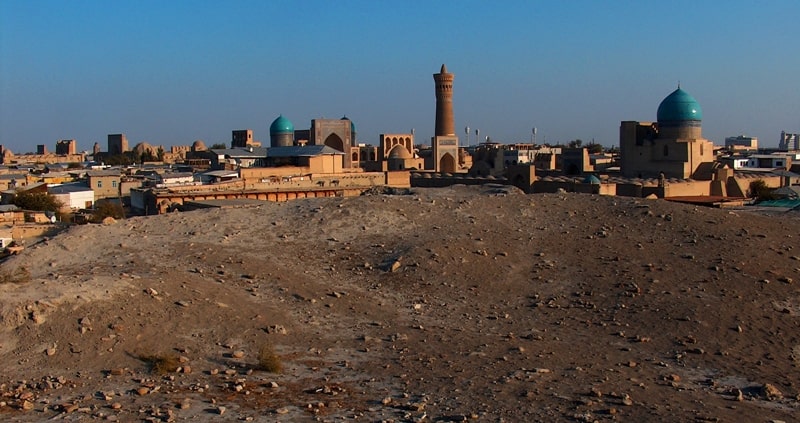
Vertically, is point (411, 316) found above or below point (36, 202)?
below

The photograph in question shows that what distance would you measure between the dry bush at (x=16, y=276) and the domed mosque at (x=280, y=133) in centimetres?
3715

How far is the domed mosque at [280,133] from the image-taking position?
48156 mm

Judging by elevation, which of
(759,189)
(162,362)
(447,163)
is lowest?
(162,362)

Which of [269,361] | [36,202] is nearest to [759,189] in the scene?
[36,202]

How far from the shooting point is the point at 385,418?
733 centimetres

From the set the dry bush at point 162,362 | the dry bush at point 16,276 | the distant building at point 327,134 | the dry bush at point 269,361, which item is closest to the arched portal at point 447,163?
the distant building at point 327,134

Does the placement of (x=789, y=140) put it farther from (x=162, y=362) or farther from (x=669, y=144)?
(x=162, y=362)

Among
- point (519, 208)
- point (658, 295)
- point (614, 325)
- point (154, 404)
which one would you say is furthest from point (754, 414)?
point (519, 208)

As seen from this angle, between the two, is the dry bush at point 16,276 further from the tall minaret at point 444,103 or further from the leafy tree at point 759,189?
the tall minaret at point 444,103

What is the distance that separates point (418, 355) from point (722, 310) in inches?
146

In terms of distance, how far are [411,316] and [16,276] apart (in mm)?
4481

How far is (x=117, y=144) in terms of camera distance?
7462 cm

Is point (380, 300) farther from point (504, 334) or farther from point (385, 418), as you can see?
point (385, 418)

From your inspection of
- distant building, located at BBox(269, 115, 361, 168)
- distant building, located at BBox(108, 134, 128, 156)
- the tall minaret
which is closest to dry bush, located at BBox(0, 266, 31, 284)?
A: distant building, located at BBox(269, 115, 361, 168)
